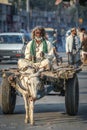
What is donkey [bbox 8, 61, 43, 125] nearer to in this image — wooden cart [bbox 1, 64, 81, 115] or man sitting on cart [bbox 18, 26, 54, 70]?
wooden cart [bbox 1, 64, 81, 115]

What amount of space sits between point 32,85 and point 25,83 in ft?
0.87

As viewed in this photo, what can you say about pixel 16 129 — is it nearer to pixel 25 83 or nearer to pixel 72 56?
pixel 25 83

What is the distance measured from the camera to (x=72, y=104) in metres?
13.1

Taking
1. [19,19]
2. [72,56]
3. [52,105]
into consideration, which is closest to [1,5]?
[19,19]

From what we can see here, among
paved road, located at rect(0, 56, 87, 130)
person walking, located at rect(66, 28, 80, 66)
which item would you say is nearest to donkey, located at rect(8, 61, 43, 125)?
paved road, located at rect(0, 56, 87, 130)

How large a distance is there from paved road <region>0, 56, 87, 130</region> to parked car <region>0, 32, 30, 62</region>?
18.1 metres

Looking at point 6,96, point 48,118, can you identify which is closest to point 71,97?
point 48,118

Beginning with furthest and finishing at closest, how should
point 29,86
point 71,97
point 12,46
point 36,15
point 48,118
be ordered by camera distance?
1. point 36,15
2. point 12,46
3. point 71,97
4. point 48,118
5. point 29,86

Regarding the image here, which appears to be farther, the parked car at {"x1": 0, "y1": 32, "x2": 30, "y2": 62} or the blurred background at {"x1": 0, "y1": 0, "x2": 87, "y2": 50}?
the blurred background at {"x1": 0, "y1": 0, "x2": 87, "y2": 50}

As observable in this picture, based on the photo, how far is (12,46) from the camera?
3488cm

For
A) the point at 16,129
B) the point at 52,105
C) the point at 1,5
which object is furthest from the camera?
the point at 1,5

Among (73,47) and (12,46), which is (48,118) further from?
(12,46)

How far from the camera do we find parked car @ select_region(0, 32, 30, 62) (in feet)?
113

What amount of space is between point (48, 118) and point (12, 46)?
2207cm
